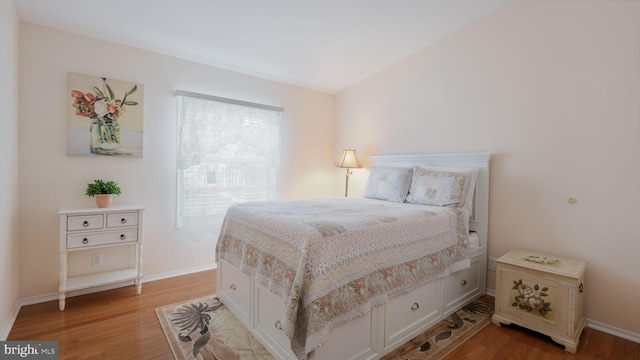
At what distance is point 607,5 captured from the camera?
2.12 metres

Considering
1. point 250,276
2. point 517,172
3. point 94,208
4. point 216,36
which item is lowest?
point 250,276

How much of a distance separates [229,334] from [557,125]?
301cm

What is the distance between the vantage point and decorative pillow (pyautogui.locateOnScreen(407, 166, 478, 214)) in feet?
8.37

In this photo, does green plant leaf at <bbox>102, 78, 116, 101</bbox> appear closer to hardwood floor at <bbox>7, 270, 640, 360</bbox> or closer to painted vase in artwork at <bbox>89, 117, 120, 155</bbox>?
painted vase in artwork at <bbox>89, 117, 120, 155</bbox>

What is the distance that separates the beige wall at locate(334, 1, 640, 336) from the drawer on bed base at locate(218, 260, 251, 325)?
2.27 meters

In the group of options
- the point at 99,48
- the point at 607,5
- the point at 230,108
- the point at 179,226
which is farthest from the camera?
the point at 230,108

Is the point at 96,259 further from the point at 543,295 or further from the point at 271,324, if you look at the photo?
the point at 543,295

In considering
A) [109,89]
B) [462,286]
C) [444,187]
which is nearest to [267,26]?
[109,89]

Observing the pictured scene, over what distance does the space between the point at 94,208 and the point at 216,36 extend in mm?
1937

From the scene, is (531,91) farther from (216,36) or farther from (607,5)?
(216,36)

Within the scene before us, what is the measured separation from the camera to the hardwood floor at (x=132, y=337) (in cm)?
185

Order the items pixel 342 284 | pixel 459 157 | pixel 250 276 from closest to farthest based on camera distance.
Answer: pixel 342 284, pixel 250 276, pixel 459 157

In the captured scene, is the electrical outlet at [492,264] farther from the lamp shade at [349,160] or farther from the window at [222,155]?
the window at [222,155]

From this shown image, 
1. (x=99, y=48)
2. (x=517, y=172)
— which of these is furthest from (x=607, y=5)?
(x=99, y=48)
